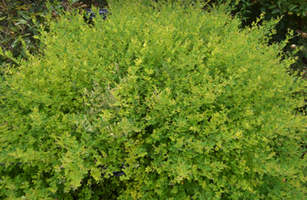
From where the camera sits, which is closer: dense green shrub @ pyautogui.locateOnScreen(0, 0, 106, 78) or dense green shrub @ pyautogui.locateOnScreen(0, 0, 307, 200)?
dense green shrub @ pyautogui.locateOnScreen(0, 0, 307, 200)

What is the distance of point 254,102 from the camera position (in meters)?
2.14

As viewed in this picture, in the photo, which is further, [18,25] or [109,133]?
[18,25]

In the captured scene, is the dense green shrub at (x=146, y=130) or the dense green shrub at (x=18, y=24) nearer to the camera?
the dense green shrub at (x=146, y=130)

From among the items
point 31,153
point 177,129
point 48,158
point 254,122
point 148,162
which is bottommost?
point 148,162

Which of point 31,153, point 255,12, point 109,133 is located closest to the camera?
point 31,153

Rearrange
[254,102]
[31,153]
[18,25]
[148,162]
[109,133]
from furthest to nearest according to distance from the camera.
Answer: [18,25] < [254,102] < [148,162] < [109,133] < [31,153]

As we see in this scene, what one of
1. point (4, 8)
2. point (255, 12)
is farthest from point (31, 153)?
point (255, 12)

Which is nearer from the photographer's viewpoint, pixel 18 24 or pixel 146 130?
pixel 146 130

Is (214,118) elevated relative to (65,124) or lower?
elevated

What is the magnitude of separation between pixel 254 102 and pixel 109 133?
147 centimetres

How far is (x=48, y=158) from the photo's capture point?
5.46 feet

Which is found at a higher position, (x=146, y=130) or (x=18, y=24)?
(x=146, y=130)

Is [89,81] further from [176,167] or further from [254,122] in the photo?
[254,122]

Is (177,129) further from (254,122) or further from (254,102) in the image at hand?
(254,102)
